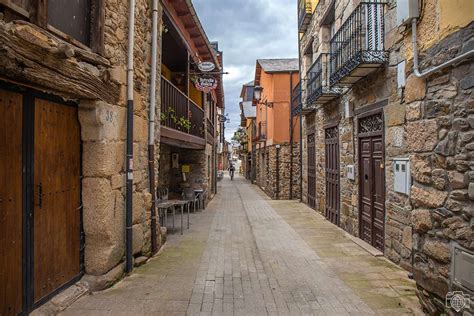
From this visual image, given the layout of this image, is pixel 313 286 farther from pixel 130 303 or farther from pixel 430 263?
pixel 130 303

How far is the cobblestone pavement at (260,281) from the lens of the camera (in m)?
3.20

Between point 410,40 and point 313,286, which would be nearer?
point 410,40

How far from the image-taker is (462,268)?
8.14 feet

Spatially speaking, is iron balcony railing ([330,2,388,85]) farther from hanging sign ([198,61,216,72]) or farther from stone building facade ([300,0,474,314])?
hanging sign ([198,61,216,72])

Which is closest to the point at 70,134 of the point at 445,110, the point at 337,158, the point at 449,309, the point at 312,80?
the point at 445,110

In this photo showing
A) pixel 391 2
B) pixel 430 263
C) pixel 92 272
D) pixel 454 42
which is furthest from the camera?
pixel 391 2

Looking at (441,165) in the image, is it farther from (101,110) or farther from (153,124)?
(153,124)

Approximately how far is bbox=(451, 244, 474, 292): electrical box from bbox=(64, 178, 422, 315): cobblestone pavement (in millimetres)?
771

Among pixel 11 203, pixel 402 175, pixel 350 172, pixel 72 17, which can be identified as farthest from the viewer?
pixel 350 172

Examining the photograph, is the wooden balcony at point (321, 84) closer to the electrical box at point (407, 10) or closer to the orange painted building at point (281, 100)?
the electrical box at point (407, 10)

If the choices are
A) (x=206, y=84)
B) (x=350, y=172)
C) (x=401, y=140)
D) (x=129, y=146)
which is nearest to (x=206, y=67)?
(x=206, y=84)

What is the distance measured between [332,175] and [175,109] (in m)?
4.06

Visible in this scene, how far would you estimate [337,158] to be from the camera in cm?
745

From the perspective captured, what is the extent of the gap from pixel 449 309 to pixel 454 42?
215 cm
